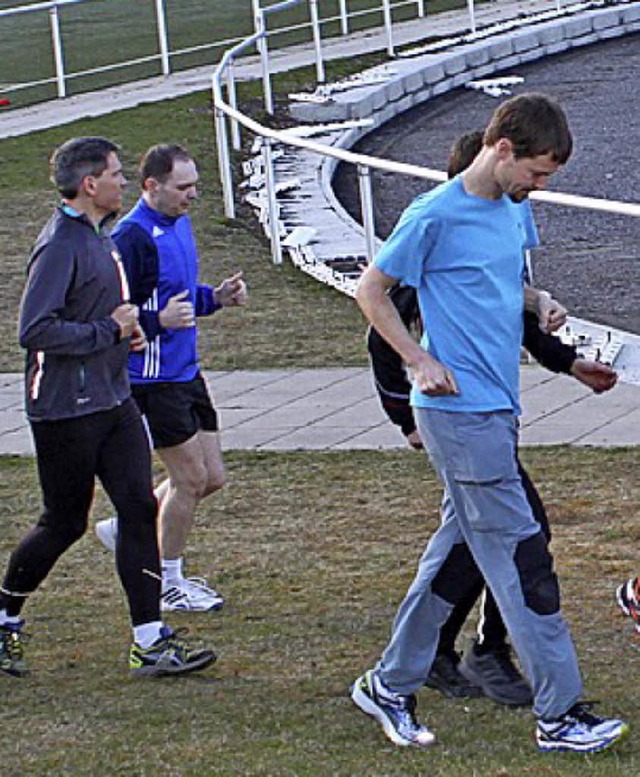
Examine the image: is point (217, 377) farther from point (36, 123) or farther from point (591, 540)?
point (36, 123)

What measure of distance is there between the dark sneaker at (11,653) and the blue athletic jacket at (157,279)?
101 cm

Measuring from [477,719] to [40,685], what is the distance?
148 centimetres

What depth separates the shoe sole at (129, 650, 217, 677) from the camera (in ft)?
20.6

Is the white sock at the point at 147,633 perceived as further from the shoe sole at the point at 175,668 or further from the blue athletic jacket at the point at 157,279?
the blue athletic jacket at the point at 157,279

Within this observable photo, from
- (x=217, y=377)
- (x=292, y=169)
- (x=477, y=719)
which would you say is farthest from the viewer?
(x=292, y=169)

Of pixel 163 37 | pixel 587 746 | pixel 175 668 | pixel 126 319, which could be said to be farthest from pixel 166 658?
pixel 163 37

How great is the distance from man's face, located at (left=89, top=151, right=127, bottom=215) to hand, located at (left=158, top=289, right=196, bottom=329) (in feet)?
1.65

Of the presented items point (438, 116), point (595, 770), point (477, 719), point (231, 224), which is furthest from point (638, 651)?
point (438, 116)

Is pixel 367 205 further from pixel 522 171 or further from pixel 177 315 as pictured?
pixel 522 171

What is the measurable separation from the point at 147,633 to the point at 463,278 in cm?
183

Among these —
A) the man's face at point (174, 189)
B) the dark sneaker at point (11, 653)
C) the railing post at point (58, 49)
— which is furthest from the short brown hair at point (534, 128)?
the railing post at point (58, 49)

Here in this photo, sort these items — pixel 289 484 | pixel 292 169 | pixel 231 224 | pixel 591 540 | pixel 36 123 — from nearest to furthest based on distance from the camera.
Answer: pixel 591 540
pixel 289 484
pixel 231 224
pixel 292 169
pixel 36 123

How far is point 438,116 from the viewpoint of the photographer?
829 inches

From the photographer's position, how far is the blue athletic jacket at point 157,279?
6832 millimetres
